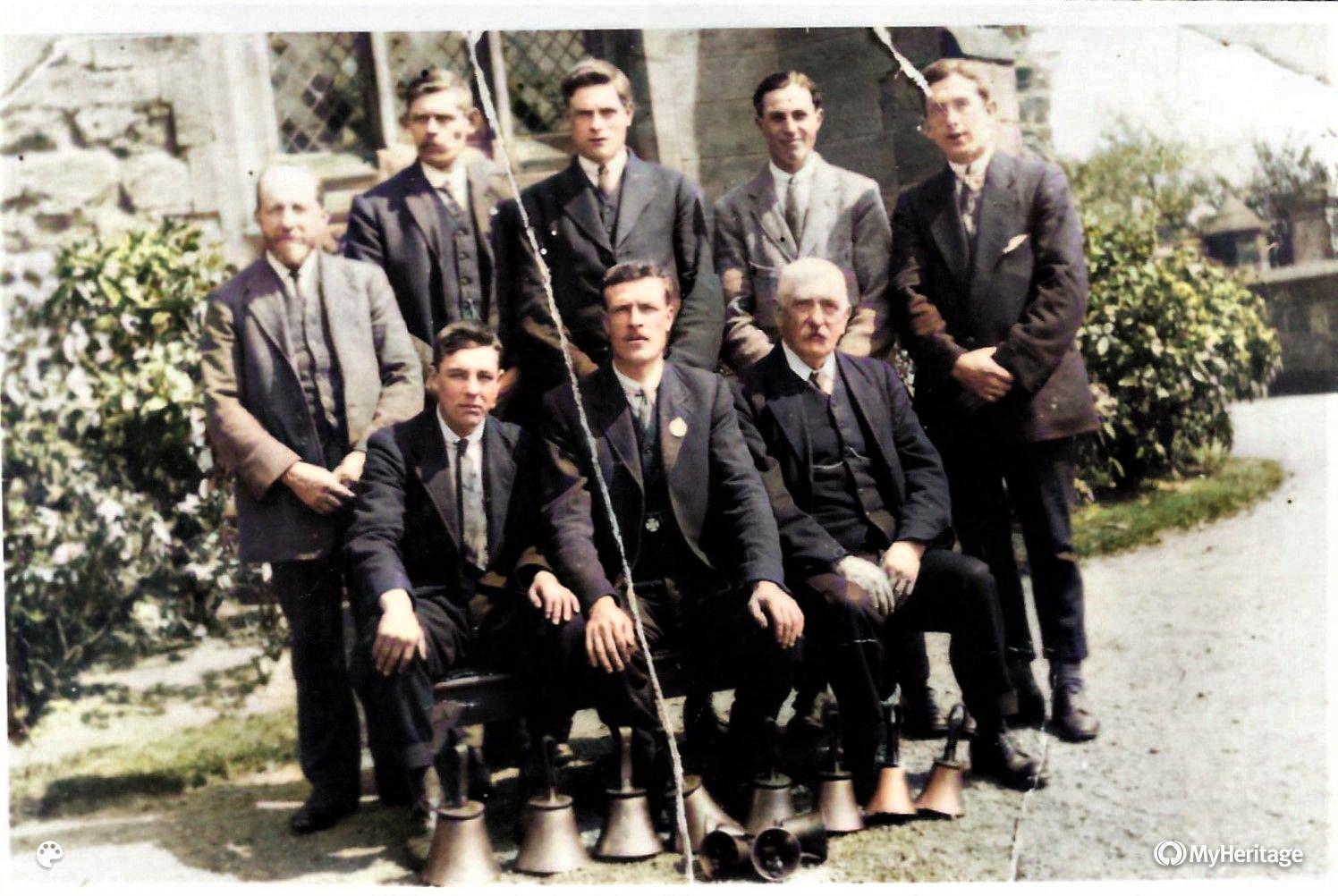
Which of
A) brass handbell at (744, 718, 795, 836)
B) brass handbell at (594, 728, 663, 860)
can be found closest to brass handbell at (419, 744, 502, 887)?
brass handbell at (594, 728, 663, 860)

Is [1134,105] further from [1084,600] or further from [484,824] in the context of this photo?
[484,824]

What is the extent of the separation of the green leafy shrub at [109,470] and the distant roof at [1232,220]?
3121 millimetres

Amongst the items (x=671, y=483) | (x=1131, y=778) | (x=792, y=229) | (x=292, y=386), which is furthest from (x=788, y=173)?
(x=1131, y=778)

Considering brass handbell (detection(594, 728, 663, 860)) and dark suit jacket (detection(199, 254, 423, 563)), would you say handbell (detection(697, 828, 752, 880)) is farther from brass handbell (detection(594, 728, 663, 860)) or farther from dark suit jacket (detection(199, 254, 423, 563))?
dark suit jacket (detection(199, 254, 423, 563))

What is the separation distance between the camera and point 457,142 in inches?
183

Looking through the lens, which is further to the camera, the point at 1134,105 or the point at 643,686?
the point at 1134,105

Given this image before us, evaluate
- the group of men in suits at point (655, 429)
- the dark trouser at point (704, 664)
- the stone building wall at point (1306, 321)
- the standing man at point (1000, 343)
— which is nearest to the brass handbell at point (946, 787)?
the group of men in suits at point (655, 429)

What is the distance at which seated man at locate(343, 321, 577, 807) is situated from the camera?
14.3ft

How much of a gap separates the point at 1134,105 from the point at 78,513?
3.54 m

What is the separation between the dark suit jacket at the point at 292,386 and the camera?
4.56m

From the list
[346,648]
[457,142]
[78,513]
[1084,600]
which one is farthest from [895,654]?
[78,513]

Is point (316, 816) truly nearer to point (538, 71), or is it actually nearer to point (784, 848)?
point (784, 848)

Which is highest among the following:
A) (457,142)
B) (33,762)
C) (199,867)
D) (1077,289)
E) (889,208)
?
(457,142)

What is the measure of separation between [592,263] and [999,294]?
1250mm
